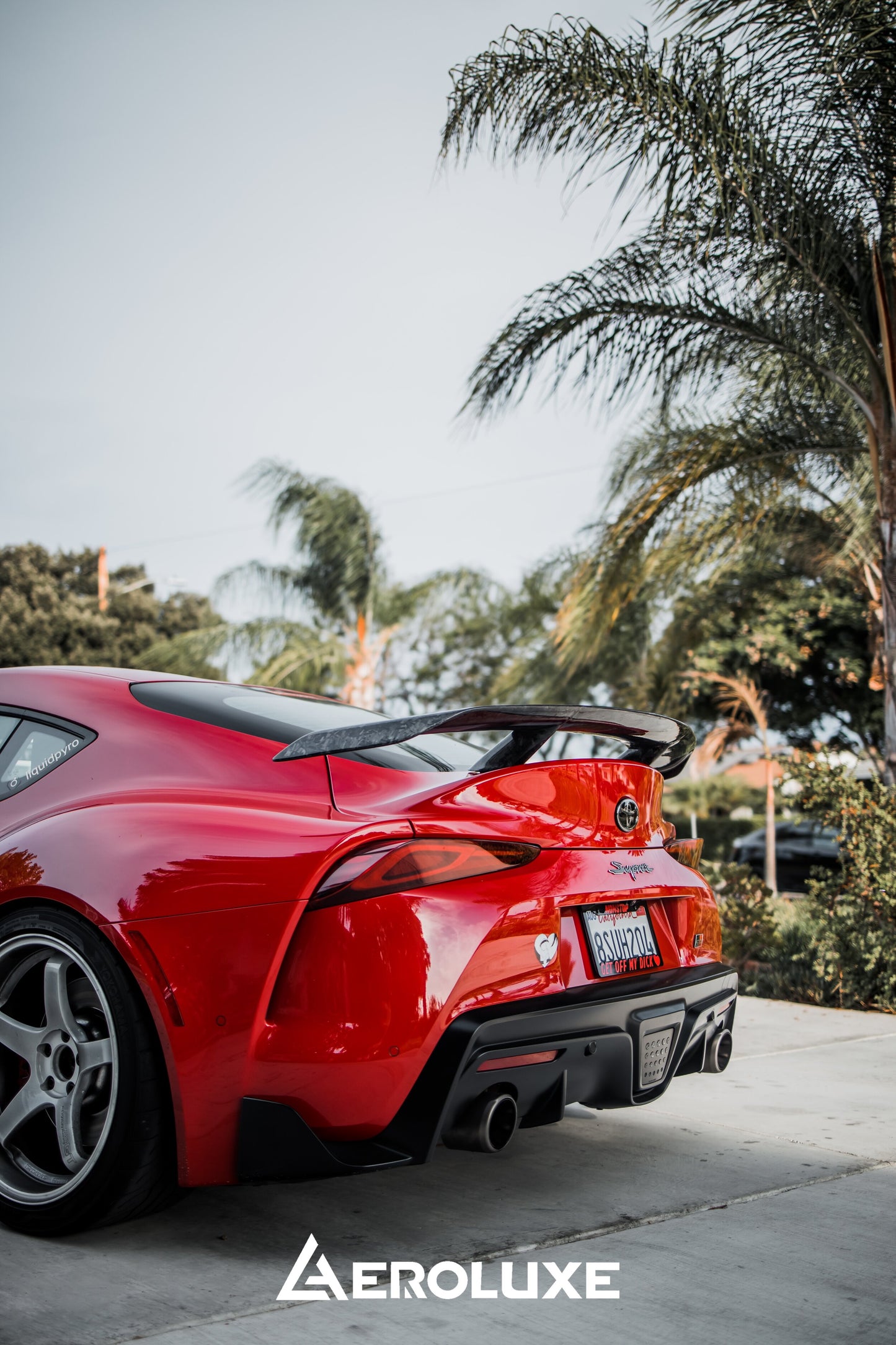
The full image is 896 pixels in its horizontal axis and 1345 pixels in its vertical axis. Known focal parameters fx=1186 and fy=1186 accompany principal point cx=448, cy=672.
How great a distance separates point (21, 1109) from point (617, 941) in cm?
154

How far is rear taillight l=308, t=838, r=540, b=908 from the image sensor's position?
258 centimetres

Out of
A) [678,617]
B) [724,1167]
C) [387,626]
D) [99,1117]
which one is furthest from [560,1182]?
[387,626]

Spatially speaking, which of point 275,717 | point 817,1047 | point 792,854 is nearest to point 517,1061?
point 275,717

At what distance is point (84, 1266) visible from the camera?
2623 mm

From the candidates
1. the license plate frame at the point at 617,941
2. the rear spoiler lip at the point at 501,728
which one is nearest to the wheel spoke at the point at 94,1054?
the rear spoiler lip at the point at 501,728

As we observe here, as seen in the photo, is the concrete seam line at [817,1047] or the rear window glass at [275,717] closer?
the rear window glass at [275,717]

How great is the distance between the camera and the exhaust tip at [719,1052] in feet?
10.8

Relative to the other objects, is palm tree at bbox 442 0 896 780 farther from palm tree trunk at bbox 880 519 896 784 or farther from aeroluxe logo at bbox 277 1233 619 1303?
aeroluxe logo at bbox 277 1233 619 1303

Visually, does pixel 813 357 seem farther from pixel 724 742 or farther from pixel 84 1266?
pixel 724 742

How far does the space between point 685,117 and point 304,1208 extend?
20.6 ft

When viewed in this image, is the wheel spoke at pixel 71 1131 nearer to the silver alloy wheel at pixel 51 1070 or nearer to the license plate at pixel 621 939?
the silver alloy wheel at pixel 51 1070

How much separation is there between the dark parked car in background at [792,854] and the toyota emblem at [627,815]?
575 inches

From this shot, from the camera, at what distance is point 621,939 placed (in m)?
3.02

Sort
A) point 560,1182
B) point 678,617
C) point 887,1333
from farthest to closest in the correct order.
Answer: point 678,617 → point 560,1182 → point 887,1333
